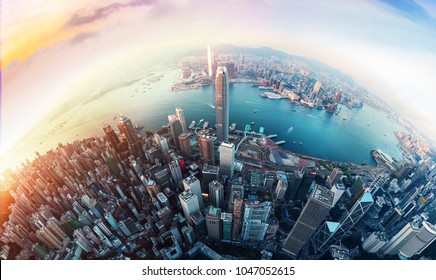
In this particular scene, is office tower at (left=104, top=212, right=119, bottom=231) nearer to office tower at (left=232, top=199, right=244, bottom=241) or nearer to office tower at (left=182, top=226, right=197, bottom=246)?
office tower at (left=182, top=226, right=197, bottom=246)

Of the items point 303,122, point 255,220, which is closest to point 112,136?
point 255,220

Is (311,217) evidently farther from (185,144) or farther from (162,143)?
(162,143)

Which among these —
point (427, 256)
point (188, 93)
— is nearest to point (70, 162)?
point (188, 93)

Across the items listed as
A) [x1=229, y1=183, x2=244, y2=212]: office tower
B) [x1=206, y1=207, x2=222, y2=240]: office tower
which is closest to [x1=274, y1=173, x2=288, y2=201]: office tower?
[x1=229, y1=183, x2=244, y2=212]: office tower

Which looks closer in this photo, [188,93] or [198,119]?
[198,119]

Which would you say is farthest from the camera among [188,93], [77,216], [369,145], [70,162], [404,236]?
[188,93]

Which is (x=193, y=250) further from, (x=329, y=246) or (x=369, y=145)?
(x=369, y=145)
